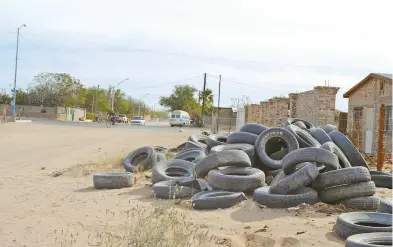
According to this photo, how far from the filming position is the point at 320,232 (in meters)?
6.73

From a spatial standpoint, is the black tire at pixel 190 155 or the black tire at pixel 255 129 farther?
the black tire at pixel 190 155

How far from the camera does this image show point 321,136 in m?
11.5

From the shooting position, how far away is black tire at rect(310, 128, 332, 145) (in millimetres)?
11370

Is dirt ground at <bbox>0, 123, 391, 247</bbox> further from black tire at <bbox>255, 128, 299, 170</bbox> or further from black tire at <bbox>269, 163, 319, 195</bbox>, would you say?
black tire at <bbox>255, 128, 299, 170</bbox>

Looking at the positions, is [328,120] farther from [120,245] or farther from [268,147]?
[120,245]

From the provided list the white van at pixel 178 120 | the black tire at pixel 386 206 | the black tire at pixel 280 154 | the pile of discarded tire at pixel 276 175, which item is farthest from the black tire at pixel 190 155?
the white van at pixel 178 120

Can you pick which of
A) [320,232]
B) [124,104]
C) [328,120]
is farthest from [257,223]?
[124,104]

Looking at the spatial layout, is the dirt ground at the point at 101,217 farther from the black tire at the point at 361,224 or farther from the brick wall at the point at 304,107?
the brick wall at the point at 304,107

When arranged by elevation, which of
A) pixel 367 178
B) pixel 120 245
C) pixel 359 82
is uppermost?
pixel 359 82

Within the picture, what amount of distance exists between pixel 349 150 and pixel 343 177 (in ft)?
9.26

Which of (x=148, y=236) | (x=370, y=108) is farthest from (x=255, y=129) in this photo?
(x=370, y=108)

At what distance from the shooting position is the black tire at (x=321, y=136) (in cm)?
1137

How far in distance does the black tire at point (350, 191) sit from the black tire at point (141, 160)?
627 cm

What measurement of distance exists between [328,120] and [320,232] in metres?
12.4
